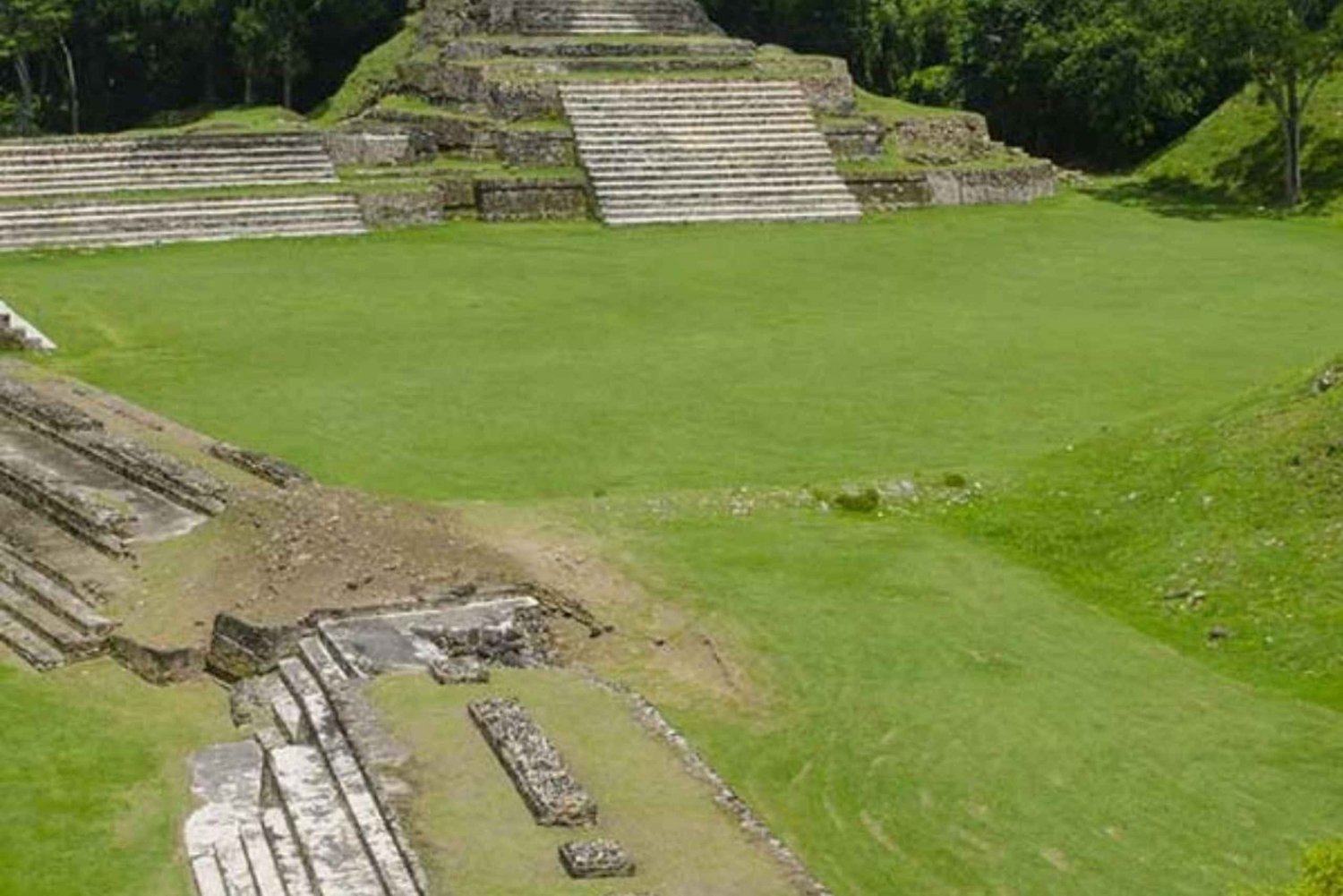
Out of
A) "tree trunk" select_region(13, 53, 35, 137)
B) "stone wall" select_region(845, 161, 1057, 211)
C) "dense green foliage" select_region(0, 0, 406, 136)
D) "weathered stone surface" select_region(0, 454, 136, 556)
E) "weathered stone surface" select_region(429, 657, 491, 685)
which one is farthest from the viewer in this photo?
"dense green foliage" select_region(0, 0, 406, 136)

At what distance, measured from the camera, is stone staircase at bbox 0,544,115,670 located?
1402 cm

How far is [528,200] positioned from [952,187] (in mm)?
9154

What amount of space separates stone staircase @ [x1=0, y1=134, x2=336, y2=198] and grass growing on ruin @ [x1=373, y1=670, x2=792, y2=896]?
23130 millimetres

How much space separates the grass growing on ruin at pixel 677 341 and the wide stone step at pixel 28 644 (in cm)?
384

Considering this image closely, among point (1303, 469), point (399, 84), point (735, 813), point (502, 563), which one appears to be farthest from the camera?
point (399, 84)

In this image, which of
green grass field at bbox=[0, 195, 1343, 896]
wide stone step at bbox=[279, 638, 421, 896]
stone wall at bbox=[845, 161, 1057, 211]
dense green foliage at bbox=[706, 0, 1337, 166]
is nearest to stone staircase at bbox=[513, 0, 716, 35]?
dense green foliage at bbox=[706, 0, 1337, 166]

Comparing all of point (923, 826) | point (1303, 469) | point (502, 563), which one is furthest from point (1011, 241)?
point (923, 826)

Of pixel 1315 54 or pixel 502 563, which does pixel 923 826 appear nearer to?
pixel 502 563

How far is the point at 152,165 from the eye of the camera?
3338cm

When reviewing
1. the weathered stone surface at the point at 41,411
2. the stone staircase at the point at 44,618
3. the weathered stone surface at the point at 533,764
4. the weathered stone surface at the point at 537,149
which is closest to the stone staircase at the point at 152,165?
the weathered stone surface at the point at 537,149

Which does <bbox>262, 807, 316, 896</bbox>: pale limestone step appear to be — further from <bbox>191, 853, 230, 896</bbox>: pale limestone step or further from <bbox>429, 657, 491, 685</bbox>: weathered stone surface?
<bbox>429, 657, 491, 685</bbox>: weathered stone surface

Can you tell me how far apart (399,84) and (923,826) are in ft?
104

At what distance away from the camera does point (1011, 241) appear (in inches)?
1321

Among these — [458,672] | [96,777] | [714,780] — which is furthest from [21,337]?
[714,780]
